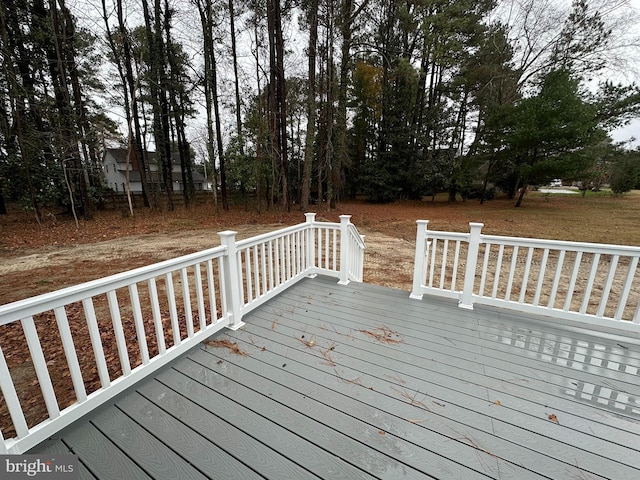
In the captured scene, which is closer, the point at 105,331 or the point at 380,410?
the point at 380,410

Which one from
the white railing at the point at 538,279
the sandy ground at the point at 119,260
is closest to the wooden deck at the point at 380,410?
the white railing at the point at 538,279

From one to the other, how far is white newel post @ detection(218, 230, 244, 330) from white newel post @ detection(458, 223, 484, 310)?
7.64ft

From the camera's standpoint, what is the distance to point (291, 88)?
42.1 ft

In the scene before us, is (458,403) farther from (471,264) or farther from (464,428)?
(471,264)

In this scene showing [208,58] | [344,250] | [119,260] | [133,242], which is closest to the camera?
[344,250]

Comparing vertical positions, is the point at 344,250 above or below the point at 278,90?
below

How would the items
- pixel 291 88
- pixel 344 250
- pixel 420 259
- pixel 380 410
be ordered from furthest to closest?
pixel 291 88, pixel 344 250, pixel 420 259, pixel 380 410

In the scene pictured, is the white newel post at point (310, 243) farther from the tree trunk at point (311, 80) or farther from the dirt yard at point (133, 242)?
the tree trunk at point (311, 80)

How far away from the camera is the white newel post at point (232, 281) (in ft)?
7.70

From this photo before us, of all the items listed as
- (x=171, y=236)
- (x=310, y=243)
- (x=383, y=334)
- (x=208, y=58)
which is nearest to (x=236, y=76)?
(x=208, y=58)

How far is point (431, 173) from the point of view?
16297 millimetres

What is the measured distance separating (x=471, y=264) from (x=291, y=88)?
42.4 feet

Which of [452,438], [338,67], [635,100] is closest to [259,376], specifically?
[452,438]

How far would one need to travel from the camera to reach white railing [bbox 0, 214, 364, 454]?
50.8 inches
